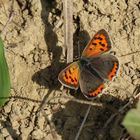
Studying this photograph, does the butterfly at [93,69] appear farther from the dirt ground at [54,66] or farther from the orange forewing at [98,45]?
the dirt ground at [54,66]

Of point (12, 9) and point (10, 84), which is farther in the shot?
point (12, 9)

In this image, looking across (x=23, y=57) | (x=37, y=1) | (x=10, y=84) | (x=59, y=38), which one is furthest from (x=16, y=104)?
(x=37, y=1)

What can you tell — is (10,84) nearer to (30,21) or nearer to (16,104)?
(16,104)

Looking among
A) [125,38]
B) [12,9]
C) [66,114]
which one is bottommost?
[66,114]

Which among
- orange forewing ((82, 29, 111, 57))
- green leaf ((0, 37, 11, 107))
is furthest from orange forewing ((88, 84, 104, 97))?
green leaf ((0, 37, 11, 107))

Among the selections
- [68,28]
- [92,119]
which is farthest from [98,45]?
[92,119]

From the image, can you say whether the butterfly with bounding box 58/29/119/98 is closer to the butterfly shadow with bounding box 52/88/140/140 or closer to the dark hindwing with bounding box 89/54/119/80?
the dark hindwing with bounding box 89/54/119/80
